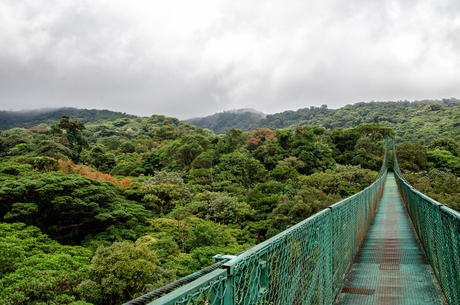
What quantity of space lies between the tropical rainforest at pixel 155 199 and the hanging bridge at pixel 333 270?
6018mm

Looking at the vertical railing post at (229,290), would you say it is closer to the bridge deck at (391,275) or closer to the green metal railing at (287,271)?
the green metal railing at (287,271)

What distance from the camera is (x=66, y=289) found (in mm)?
7012

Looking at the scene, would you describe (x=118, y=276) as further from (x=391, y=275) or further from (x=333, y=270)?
(x=391, y=275)

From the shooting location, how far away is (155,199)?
1875cm

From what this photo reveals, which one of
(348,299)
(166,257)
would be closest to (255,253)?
(348,299)

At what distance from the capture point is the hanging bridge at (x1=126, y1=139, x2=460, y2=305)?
105 cm

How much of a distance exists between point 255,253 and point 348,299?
2.02 metres

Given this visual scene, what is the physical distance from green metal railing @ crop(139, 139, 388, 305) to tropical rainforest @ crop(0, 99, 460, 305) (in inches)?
237

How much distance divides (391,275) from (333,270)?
1035 mm

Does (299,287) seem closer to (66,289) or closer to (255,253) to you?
(255,253)

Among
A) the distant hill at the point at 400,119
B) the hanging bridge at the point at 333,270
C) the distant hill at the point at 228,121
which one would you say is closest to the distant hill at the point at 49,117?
the distant hill at the point at 228,121

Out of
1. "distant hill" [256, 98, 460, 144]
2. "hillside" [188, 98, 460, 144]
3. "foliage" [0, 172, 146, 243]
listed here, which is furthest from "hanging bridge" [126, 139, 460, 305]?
"hillside" [188, 98, 460, 144]

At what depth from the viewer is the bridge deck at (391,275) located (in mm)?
2529

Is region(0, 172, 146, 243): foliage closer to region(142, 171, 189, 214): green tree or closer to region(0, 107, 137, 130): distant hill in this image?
region(142, 171, 189, 214): green tree
